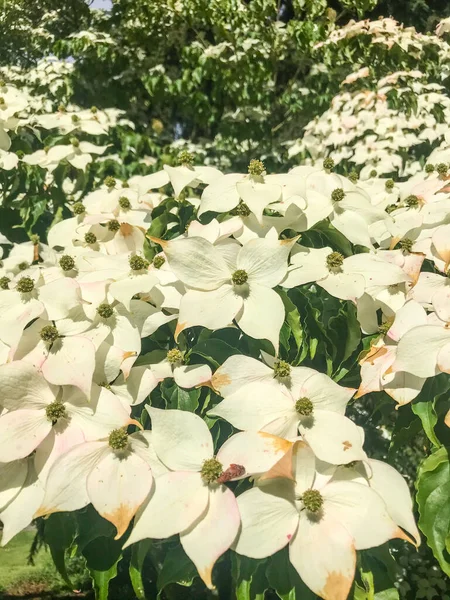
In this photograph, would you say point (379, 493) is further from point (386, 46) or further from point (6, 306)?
point (386, 46)

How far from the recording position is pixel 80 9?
20.7 ft

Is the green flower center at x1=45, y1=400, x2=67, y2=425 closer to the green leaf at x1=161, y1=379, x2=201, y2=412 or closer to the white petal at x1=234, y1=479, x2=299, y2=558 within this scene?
the green leaf at x1=161, y1=379, x2=201, y2=412

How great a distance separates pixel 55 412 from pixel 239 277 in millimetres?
307

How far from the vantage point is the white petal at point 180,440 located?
2.38 ft

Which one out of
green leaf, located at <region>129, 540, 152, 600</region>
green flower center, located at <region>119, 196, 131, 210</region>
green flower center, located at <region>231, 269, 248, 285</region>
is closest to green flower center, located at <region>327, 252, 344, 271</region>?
green flower center, located at <region>231, 269, 248, 285</region>

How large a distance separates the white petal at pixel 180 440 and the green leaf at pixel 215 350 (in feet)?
0.40

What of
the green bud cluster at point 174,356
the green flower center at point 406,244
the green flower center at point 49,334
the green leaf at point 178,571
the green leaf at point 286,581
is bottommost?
the green leaf at point 178,571

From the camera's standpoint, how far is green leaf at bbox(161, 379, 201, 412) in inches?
33.3

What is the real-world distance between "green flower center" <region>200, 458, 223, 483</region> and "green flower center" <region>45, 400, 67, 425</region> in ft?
0.67

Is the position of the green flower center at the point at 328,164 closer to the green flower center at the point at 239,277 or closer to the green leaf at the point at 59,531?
the green flower center at the point at 239,277

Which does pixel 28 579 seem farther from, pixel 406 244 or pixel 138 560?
pixel 406 244

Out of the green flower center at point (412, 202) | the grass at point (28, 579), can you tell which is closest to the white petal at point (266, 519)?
the green flower center at point (412, 202)

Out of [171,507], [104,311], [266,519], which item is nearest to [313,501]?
[266,519]

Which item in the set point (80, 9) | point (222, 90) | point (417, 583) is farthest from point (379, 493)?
point (80, 9)
